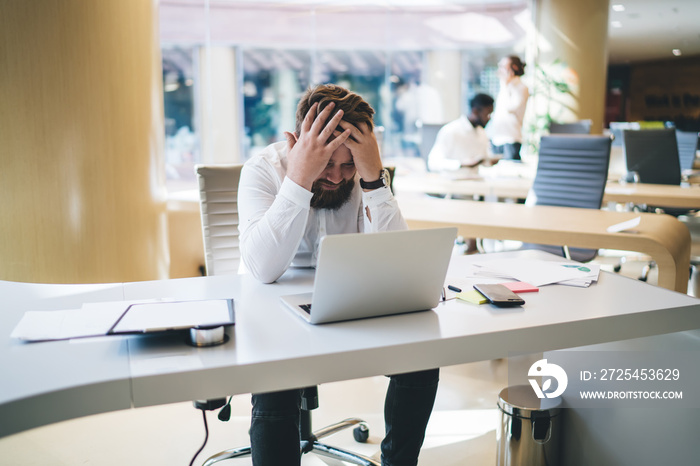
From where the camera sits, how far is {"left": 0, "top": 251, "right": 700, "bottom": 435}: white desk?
3.17 ft

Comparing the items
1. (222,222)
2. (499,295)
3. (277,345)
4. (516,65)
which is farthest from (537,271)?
(516,65)

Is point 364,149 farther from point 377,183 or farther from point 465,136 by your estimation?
point 465,136

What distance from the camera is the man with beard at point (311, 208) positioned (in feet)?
4.75

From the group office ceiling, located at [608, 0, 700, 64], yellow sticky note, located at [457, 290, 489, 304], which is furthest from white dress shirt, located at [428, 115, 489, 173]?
office ceiling, located at [608, 0, 700, 64]

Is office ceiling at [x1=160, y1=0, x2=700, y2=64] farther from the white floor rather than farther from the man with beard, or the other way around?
the man with beard

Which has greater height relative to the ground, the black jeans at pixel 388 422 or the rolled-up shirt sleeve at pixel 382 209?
the rolled-up shirt sleeve at pixel 382 209

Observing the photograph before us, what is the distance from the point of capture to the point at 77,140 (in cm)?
268

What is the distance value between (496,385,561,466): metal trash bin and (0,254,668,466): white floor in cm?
27

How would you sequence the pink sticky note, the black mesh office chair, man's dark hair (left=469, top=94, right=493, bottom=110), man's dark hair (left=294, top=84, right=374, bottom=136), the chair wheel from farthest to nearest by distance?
1. man's dark hair (left=469, top=94, right=493, bottom=110)
2. the black mesh office chair
3. the chair wheel
4. man's dark hair (left=294, top=84, right=374, bottom=136)
5. the pink sticky note

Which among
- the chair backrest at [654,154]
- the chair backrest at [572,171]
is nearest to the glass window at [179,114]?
the chair backrest at [654,154]

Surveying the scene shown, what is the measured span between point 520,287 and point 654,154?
12.5 ft

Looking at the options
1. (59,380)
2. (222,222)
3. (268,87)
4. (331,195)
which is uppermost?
(268,87)

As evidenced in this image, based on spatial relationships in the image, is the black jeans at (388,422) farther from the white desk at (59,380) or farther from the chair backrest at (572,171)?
the chair backrest at (572,171)

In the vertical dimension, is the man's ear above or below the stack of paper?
above
